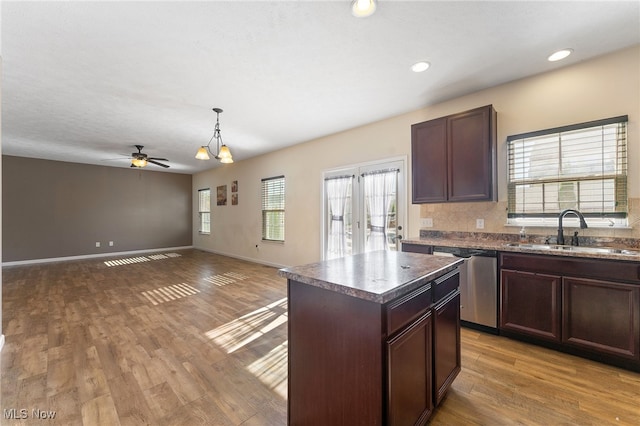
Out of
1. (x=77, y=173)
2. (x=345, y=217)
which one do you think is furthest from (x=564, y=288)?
(x=77, y=173)

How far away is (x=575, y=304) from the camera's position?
225 cm

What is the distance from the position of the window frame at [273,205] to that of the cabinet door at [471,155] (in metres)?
3.66

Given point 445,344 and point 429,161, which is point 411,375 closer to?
point 445,344

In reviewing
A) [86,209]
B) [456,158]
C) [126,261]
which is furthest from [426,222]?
[86,209]

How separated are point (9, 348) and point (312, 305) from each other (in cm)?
312

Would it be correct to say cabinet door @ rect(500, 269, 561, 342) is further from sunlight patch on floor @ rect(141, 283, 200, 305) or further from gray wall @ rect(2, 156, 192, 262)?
gray wall @ rect(2, 156, 192, 262)

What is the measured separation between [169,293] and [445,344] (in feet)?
13.3

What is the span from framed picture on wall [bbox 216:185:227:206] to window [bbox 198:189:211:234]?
29.9 inches

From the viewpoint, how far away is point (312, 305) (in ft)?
4.64

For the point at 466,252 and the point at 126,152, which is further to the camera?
the point at 126,152

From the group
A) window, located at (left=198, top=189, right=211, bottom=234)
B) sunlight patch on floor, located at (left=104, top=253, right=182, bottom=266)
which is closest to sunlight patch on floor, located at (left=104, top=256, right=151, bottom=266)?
sunlight patch on floor, located at (left=104, top=253, right=182, bottom=266)

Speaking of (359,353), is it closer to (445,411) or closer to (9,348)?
(445,411)

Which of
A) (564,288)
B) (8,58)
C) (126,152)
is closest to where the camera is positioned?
(564,288)

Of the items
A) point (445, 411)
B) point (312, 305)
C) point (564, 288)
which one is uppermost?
point (312, 305)
